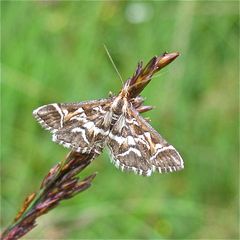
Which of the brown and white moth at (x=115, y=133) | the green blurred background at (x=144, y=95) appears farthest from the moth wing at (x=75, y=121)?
the green blurred background at (x=144, y=95)

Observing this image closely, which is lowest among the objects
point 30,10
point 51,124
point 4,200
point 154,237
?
point 154,237

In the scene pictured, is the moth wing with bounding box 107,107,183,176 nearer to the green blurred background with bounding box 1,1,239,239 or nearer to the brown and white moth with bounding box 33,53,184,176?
the brown and white moth with bounding box 33,53,184,176

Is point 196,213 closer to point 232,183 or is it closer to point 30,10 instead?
point 232,183

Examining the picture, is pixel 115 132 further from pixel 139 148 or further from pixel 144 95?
pixel 144 95

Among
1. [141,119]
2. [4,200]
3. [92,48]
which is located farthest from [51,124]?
[92,48]

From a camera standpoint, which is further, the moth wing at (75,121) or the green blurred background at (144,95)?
the green blurred background at (144,95)

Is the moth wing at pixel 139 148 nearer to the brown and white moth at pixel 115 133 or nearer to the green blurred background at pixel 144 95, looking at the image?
the brown and white moth at pixel 115 133
